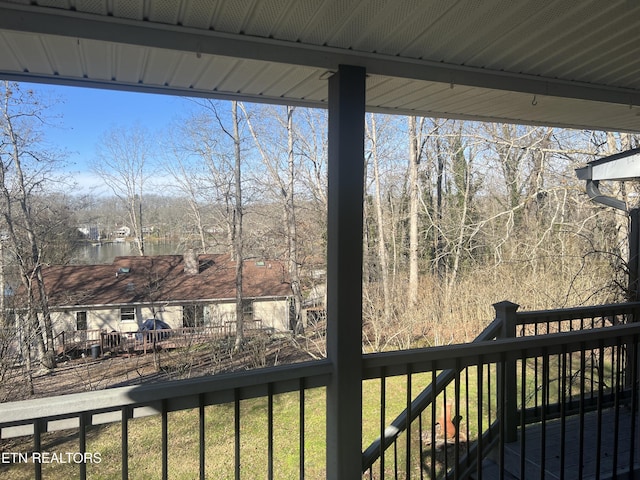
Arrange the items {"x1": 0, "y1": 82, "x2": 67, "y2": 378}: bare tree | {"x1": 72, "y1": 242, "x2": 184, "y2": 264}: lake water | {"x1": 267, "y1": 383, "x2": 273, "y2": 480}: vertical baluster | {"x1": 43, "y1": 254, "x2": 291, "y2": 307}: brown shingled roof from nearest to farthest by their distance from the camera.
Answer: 1. {"x1": 267, "y1": 383, "x2": 273, "y2": 480}: vertical baluster
2. {"x1": 0, "y1": 82, "x2": 67, "y2": 378}: bare tree
3. {"x1": 72, "y1": 242, "x2": 184, "y2": 264}: lake water
4. {"x1": 43, "y1": 254, "x2": 291, "y2": 307}: brown shingled roof

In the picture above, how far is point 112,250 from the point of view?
13.1 metres

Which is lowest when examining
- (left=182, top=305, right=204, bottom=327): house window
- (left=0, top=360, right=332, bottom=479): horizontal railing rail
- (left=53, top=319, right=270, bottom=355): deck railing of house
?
(left=53, top=319, right=270, bottom=355): deck railing of house

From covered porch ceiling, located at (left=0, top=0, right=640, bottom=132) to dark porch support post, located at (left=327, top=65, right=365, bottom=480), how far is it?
192 millimetres

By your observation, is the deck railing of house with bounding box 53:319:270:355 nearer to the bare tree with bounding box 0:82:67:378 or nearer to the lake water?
the bare tree with bounding box 0:82:67:378

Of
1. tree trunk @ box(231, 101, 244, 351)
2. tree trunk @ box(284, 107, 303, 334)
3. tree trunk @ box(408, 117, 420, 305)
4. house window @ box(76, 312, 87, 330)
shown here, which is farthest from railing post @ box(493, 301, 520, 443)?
house window @ box(76, 312, 87, 330)

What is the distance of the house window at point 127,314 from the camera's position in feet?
41.9

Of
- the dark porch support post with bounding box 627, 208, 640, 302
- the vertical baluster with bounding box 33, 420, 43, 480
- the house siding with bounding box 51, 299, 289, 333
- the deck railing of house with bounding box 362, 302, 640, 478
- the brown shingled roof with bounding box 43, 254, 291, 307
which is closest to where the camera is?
the vertical baluster with bounding box 33, 420, 43, 480

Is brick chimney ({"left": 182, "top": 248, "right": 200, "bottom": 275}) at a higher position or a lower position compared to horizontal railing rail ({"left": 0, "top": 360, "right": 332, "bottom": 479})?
lower

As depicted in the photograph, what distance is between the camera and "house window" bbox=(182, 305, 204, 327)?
12.6 metres

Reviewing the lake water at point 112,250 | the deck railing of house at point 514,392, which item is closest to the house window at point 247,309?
the lake water at point 112,250

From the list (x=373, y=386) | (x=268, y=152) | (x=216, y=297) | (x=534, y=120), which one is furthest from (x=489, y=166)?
(x=534, y=120)

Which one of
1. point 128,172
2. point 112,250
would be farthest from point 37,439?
point 128,172

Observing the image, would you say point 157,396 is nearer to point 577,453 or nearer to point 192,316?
point 577,453

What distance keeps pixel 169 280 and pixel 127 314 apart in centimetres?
158
